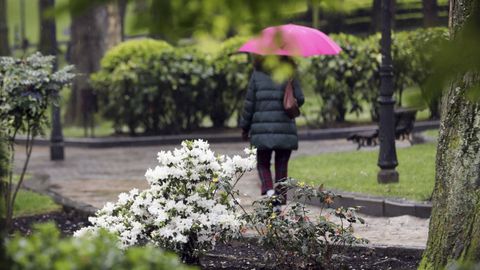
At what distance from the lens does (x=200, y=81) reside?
73.8ft

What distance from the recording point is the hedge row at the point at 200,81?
2220cm

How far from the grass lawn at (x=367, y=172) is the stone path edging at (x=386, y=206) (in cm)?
37

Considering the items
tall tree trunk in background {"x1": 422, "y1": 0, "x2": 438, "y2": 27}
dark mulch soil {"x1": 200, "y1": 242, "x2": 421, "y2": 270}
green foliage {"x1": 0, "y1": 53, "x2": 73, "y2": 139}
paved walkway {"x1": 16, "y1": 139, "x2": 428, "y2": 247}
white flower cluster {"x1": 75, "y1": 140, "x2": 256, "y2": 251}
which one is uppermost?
tall tree trunk in background {"x1": 422, "y1": 0, "x2": 438, "y2": 27}

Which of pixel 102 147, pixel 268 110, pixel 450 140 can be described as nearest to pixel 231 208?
pixel 450 140

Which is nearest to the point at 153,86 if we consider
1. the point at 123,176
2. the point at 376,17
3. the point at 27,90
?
the point at 123,176

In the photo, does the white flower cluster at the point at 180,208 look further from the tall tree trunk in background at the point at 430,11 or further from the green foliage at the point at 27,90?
the tall tree trunk in background at the point at 430,11

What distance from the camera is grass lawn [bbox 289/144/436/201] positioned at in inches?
494

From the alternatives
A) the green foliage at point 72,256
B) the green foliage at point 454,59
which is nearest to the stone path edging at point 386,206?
the green foliage at point 454,59

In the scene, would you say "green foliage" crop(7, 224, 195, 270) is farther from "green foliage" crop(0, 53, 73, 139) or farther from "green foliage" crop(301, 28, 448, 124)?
"green foliage" crop(301, 28, 448, 124)

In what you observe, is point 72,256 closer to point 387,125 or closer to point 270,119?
point 270,119

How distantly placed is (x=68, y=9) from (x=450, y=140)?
3.95 m

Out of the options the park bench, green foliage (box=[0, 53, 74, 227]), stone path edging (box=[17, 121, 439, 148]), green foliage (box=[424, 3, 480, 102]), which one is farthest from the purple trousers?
stone path edging (box=[17, 121, 439, 148])

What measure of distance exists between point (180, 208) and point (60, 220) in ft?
14.2

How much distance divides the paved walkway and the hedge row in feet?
4.60
